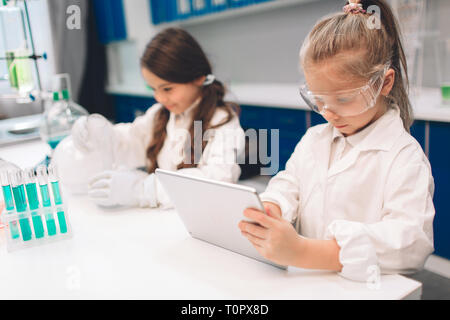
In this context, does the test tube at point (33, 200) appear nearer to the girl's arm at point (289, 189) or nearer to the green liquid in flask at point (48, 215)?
the green liquid in flask at point (48, 215)

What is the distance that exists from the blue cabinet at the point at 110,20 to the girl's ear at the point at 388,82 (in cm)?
339

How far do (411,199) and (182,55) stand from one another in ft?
2.93

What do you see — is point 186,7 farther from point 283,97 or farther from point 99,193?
point 99,193

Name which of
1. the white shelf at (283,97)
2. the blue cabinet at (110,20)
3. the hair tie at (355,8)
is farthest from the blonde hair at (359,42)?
the blue cabinet at (110,20)

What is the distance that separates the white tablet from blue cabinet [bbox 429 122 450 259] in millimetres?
→ 1254

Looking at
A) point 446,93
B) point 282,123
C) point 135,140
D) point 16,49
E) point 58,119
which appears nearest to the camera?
point 16,49

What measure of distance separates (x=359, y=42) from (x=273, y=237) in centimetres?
44

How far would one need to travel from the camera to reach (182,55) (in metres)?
1.39

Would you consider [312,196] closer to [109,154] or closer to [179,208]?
[179,208]

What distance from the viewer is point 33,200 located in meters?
0.90

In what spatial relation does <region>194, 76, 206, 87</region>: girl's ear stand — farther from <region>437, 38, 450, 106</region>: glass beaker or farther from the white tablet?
<region>437, 38, 450, 106</region>: glass beaker

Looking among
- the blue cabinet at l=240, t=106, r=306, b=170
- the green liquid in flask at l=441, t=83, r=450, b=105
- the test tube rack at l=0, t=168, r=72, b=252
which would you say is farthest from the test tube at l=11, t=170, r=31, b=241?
the green liquid in flask at l=441, t=83, r=450, b=105

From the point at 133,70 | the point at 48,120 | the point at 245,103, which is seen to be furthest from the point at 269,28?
the point at 48,120

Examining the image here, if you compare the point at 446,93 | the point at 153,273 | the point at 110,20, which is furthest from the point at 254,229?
the point at 110,20
